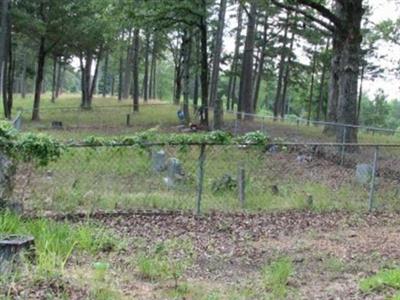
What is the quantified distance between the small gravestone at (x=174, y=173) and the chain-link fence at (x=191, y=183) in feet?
0.06

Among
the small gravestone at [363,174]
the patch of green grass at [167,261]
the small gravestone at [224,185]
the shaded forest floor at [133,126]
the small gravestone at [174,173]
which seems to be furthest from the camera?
the shaded forest floor at [133,126]

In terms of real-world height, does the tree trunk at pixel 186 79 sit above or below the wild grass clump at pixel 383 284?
above

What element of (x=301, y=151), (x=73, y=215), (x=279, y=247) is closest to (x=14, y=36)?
(x=301, y=151)

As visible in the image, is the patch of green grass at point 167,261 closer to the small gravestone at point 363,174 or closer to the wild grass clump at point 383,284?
the wild grass clump at point 383,284

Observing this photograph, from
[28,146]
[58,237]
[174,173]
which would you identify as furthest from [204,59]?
[58,237]

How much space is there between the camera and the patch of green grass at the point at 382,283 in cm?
510

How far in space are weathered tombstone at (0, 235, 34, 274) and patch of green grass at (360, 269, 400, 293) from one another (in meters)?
3.11

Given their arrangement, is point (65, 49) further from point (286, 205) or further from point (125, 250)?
point (125, 250)

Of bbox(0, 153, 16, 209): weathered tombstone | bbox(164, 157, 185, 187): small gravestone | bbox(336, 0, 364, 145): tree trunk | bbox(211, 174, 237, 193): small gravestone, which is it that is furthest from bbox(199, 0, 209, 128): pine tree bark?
bbox(0, 153, 16, 209): weathered tombstone

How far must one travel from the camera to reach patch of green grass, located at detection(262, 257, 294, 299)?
201 inches

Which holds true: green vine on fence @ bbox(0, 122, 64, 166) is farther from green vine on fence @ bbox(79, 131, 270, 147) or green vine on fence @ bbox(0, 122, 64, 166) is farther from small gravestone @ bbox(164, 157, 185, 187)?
small gravestone @ bbox(164, 157, 185, 187)

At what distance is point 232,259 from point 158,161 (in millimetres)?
4725

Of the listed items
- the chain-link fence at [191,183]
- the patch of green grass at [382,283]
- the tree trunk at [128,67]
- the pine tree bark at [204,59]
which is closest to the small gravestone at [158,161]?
the chain-link fence at [191,183]

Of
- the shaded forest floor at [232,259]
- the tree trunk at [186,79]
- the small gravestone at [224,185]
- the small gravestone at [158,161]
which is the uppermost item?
the tree trunk at [186,79]
